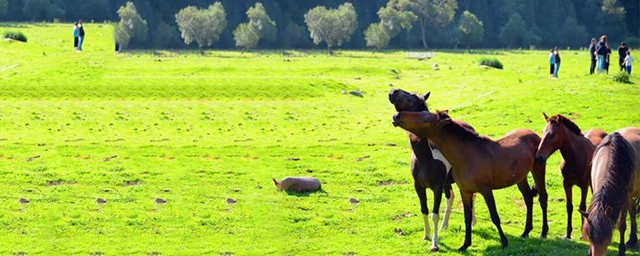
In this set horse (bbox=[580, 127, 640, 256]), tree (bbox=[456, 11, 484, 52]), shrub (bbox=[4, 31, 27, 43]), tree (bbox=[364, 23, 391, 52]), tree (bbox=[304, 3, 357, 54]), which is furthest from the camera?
tree (bbox=[456, 11, 484, 52])

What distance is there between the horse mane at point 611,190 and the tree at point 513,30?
92326 millimetres

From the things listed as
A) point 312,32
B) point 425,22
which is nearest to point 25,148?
point 312,32

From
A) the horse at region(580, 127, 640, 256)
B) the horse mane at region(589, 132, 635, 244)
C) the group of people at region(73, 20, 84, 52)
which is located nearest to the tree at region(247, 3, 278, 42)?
the group of people at region(73, 20, 84, 52)

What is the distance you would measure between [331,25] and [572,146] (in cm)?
7535

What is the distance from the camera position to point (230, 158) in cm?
2644

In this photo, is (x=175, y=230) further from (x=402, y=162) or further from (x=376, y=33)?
(x=376, y=33)

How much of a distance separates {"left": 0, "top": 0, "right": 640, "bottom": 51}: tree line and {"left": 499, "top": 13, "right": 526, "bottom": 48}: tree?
122 mm

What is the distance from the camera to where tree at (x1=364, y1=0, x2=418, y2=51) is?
94312 millimetres

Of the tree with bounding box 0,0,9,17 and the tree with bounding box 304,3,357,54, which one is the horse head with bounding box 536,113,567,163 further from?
the tree with bounding box 304,3,357,54

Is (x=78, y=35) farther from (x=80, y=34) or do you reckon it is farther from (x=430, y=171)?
(x=430, y=171)

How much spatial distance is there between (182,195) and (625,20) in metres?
103

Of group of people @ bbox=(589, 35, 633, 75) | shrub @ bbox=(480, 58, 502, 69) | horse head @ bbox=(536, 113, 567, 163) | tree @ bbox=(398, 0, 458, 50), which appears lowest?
horse head @ bbox=(536, 113, 567, 163)

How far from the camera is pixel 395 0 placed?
110m

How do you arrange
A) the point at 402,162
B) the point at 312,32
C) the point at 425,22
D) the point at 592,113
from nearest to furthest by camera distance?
the point at 402,162 < the point at 592,113 < the point at 312,32 < the point at 425,22
